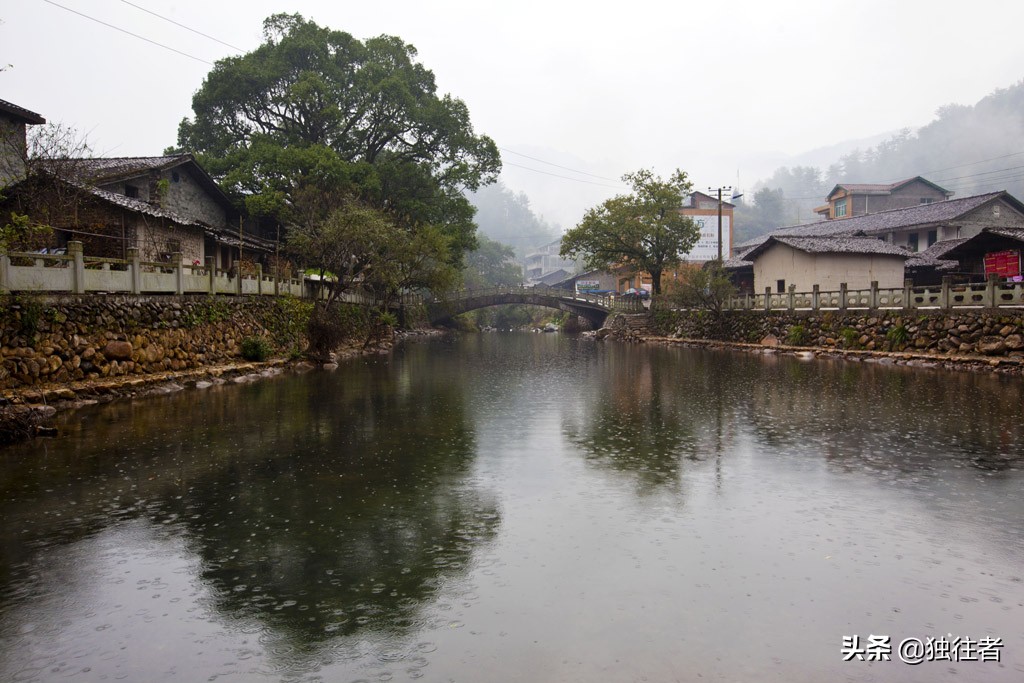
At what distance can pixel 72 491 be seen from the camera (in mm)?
9391

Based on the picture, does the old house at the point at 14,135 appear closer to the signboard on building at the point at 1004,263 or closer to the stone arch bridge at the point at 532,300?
the stone arch bridge at the point at 532,300

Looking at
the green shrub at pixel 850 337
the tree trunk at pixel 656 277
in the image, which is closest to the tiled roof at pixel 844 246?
the green shrub at pixel 850 337

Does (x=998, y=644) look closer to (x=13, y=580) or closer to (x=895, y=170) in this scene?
(x=13, y=580)

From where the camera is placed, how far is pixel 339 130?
46.7 m

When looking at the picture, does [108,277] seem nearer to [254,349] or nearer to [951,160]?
[254,349]

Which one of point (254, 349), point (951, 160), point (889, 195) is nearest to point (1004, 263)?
point (254, 349)

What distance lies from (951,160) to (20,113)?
13797cm

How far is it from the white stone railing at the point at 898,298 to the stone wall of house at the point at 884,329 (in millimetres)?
388

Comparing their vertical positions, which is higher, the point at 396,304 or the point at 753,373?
the point at 396,304

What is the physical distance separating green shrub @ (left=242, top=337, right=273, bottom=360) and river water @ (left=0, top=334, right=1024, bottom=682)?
10.7 m

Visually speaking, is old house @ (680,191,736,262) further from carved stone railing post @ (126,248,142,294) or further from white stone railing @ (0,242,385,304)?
carved stone railing post @ (126,248,142,294)

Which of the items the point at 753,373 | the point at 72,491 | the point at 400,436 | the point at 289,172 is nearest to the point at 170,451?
the point at 72,491

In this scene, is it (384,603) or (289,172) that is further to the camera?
(289,172)

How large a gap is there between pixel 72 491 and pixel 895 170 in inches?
5885
